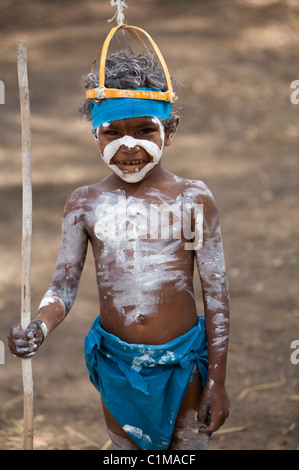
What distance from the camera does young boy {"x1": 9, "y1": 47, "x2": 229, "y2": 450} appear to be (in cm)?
244

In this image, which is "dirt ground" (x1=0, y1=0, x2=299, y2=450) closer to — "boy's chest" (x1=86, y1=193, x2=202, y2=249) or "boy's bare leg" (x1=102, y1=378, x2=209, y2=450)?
"boy's bare leg" (x1=102, y1=378, x2=209, y2=450)

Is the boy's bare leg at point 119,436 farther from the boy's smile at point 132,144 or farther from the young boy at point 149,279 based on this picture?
the boy's smile at point 132,144

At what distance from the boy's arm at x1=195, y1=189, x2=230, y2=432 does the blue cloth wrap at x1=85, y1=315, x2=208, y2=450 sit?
0.08 metres

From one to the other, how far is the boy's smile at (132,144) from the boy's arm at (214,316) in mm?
267

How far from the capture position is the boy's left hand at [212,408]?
2.47 m

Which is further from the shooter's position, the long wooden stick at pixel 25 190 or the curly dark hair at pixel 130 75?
the curly dark hair at pixel 130 75

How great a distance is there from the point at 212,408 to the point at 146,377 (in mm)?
280

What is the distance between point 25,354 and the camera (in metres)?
2.25

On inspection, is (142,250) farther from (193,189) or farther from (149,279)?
(193,189)

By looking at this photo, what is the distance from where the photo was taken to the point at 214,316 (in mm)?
2496

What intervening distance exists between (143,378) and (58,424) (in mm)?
1469

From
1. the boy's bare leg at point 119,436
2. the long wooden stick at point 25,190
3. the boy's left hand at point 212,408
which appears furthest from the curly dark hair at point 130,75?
the boy's bare leg at point 119,436

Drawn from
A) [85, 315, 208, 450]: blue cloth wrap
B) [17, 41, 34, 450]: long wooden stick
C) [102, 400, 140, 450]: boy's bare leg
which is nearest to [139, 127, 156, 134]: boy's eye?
[17, 41, 34, 450]: long wooden stick

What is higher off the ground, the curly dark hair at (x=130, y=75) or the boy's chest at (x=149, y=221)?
A: the curly dark hair at (x=130, y=75)
